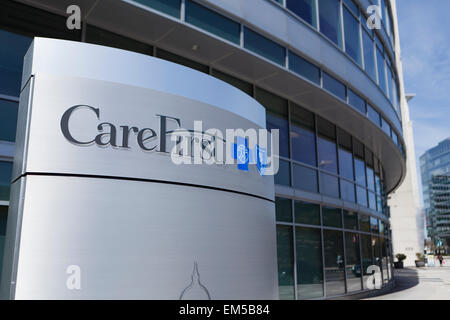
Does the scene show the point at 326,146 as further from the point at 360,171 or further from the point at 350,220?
the point at 360,171

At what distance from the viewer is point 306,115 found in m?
13.5

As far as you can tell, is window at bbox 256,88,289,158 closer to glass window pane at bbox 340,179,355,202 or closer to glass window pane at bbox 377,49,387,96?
glass window pane at bbox 340,179,355,202

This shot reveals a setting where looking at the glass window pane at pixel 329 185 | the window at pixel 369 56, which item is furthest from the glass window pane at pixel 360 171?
the window at pixel 369 56

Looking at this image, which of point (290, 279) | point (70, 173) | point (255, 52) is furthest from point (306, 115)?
point (70, 173)

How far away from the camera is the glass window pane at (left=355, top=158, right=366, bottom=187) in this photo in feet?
54.0

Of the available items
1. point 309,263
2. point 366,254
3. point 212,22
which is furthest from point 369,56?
point 212,22

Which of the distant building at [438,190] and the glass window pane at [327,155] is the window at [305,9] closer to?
the glass window pane at [327,155]

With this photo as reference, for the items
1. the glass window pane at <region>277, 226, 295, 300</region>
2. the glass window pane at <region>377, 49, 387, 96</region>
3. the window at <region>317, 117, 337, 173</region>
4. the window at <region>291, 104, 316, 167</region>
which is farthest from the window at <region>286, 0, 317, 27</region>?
the glass window pane at <region>277, 226, 295, 300</region>

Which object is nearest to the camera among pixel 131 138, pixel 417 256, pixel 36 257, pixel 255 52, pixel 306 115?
pixel 36 257

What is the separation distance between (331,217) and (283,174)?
2.93 meters

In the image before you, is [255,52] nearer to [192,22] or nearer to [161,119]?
[192,22]

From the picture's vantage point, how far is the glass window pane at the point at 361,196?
633 inches

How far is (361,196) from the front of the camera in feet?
54.0
